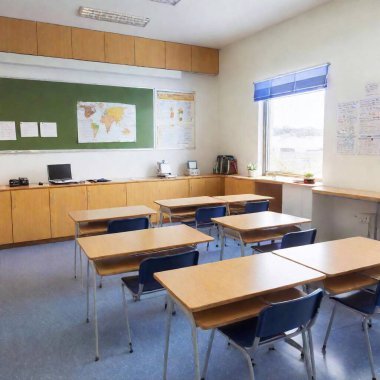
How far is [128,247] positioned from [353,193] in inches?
108

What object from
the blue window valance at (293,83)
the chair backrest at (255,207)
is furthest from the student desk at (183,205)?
the blue window valance at (293,83)

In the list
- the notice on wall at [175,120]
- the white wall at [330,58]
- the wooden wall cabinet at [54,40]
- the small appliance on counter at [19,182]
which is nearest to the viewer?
the white wall at [330,58]

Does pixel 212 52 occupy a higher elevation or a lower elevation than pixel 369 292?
higher

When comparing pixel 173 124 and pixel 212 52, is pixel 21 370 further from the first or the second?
pixel 212 52

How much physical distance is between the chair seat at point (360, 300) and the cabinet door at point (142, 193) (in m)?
4.02

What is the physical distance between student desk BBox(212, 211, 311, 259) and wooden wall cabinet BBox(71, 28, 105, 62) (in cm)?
366

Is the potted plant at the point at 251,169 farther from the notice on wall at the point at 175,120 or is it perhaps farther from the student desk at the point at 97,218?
the student desk at the point at 97,218

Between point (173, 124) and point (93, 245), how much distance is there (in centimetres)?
441

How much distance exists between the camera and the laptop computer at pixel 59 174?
543 cm

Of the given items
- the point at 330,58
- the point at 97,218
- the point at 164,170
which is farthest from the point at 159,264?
the point at 164,170

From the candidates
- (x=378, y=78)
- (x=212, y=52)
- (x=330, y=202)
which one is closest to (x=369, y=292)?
(x=330, y=202)

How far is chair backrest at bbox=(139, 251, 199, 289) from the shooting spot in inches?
93.4

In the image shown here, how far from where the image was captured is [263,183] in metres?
5.82

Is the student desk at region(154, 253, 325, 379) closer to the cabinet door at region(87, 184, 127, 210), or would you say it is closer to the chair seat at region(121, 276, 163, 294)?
the chair seat at region(121, 276, 163, 294)
